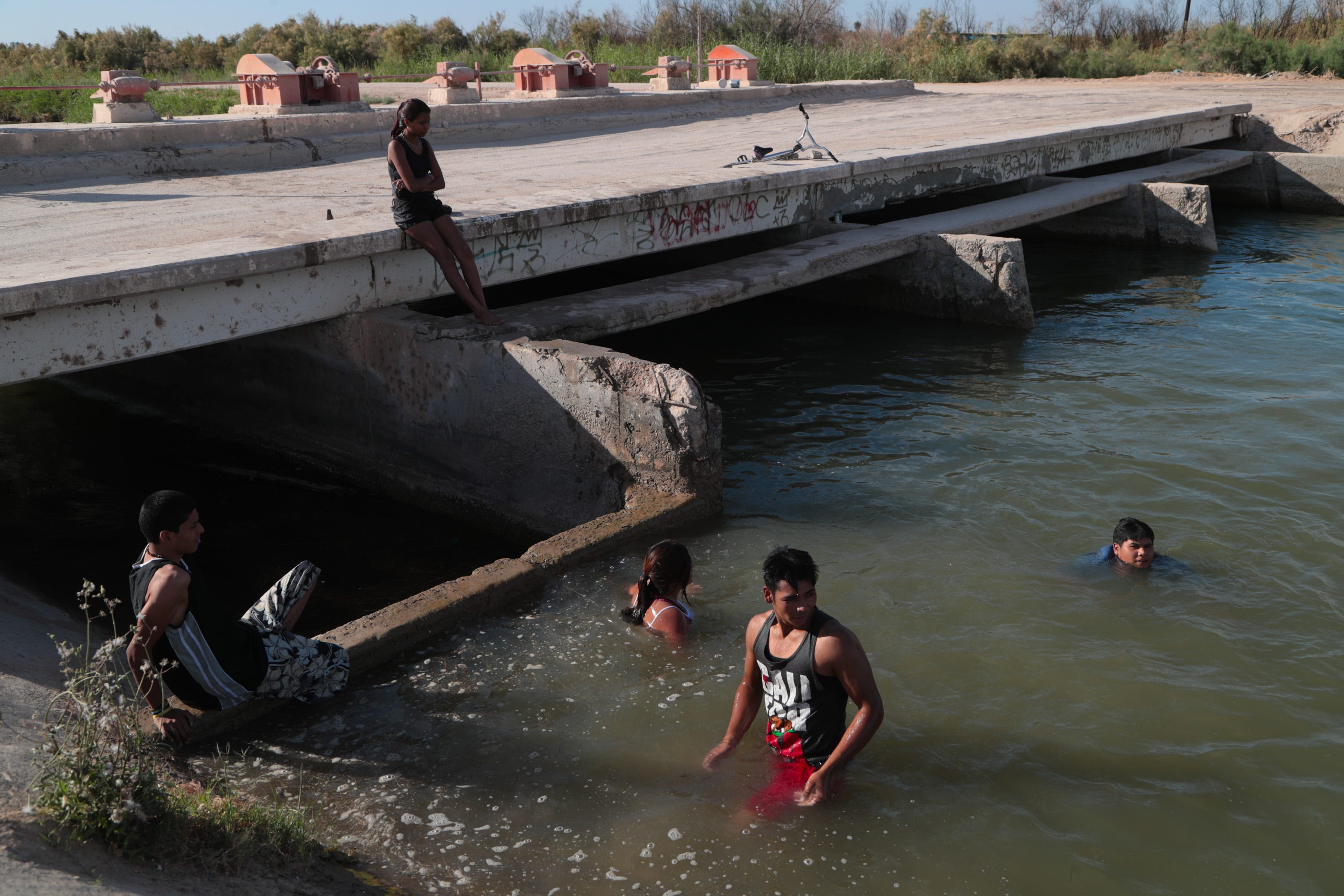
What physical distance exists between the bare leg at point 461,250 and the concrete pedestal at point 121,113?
340 inches

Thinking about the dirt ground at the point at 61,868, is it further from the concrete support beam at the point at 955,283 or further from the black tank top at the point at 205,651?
the concrete support beam at the point at 955,283

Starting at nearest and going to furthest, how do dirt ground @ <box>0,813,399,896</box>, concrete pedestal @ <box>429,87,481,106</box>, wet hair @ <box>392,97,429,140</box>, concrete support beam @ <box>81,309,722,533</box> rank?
dirt ground @ <box>0,813,399,896</box> < concrete support beam @ <box>81,309,722,533</box> < wet hair @ <box>392,97,429,140</box> < concrete pedestal @ <box>429,87,481,106</box>

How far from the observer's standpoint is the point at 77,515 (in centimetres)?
861

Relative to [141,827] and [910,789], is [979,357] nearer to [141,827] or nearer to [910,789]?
[910,789]

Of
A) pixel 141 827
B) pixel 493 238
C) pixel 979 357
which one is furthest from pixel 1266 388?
pixel 141 827

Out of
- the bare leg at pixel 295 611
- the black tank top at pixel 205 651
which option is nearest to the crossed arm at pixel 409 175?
the bare leg at pixel 295 611

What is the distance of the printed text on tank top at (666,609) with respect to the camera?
5.59 meters

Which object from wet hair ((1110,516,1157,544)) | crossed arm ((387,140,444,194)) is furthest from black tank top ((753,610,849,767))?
crossed arm ((387,140,444,194))

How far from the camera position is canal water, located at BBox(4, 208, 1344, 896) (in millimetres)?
4082

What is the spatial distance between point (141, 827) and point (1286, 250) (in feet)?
57.8

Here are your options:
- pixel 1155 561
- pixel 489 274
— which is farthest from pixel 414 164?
pixel 1155 561

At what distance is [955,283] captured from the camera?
12.1 metres

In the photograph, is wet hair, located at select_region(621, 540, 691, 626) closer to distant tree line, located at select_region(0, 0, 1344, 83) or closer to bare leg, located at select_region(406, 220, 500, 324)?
bare leg, located at select_region(406, 220, 500, 324)

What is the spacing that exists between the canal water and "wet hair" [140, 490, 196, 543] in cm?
100
